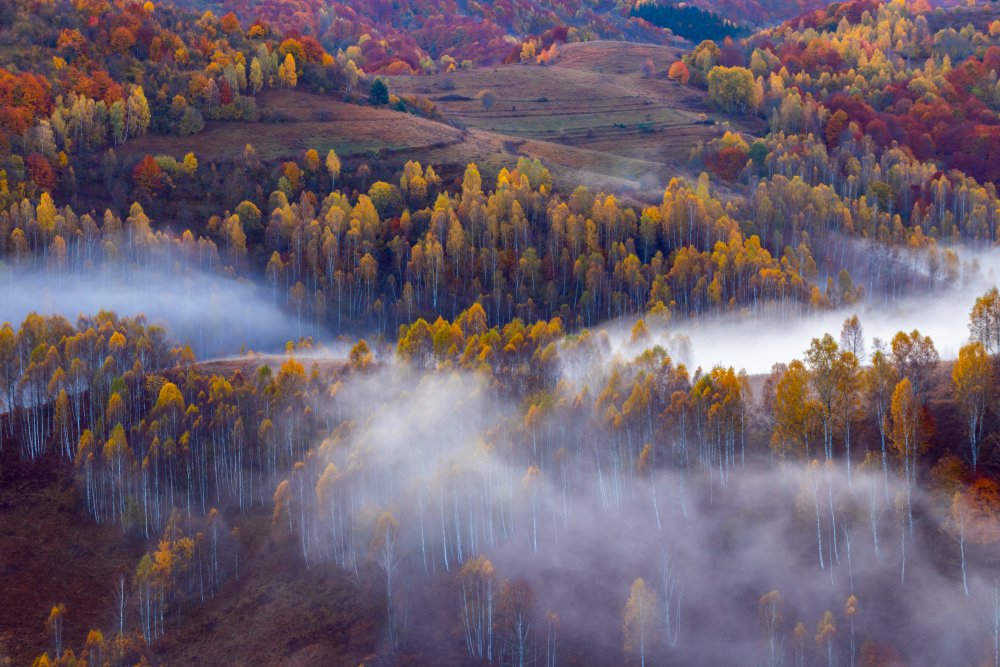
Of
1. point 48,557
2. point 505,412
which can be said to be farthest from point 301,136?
point 48,557

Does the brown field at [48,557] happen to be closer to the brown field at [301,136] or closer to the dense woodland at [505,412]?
the dense woodland at [505,412]

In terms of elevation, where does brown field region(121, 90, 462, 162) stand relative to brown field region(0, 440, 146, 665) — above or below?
above

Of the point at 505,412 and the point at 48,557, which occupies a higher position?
the point at 505,412

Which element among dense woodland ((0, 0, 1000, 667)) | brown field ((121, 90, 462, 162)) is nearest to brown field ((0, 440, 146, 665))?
dense woodland ((0, 0, 1000, 667))

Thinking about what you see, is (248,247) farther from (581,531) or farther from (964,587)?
(964,587)

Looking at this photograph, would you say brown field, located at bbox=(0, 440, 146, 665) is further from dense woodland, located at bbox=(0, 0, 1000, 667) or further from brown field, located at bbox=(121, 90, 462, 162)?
brown field, located at bbox=(121, 90, 462, 162)

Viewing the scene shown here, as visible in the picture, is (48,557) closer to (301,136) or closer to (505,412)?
(505,412)

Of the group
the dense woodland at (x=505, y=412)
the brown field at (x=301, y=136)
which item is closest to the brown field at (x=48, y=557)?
the dense woodland at (x=505, y=412)

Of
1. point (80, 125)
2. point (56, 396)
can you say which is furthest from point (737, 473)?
point (80, 125)
